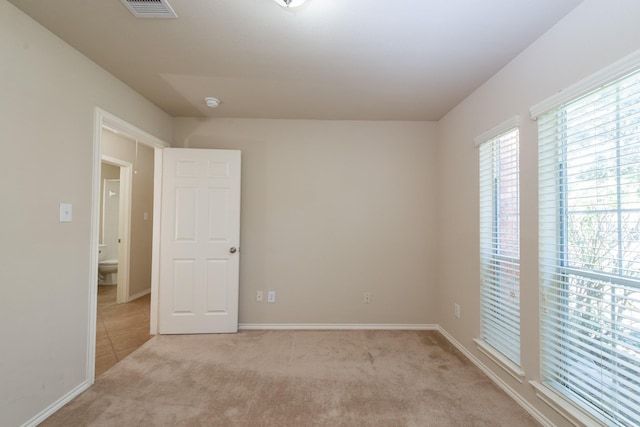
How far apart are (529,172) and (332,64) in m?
1.60

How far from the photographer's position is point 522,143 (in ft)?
6.51

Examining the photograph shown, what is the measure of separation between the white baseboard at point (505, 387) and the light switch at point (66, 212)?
335cm

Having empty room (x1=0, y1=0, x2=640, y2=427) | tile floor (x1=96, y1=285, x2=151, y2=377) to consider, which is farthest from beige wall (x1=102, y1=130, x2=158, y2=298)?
empty room (x1=0, y1=0, x2=640, y2=427)

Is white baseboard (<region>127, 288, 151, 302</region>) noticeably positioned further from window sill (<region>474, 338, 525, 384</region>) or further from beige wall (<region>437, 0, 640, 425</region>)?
window sill (<region>474, 338, 525, 384</region>)

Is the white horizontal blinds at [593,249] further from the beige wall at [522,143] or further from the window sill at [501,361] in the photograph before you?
the window sill at [501,361]

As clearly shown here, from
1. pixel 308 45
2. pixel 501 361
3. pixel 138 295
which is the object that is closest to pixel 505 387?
pixel 501 361

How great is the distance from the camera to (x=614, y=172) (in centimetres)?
141

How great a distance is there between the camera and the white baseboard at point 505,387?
5.83 feet

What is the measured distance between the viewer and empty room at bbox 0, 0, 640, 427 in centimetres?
156

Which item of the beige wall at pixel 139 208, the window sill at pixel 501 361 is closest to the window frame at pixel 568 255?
the window sill at pixel 501 361

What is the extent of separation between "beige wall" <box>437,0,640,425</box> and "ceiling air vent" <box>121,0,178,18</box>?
229 cm

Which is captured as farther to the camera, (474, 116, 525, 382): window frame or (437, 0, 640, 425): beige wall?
(474, 116, 525, 382): window frame

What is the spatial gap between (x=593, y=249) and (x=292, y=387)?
6.94 ft

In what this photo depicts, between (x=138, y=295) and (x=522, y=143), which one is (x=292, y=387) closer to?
(x=522, y=143)
